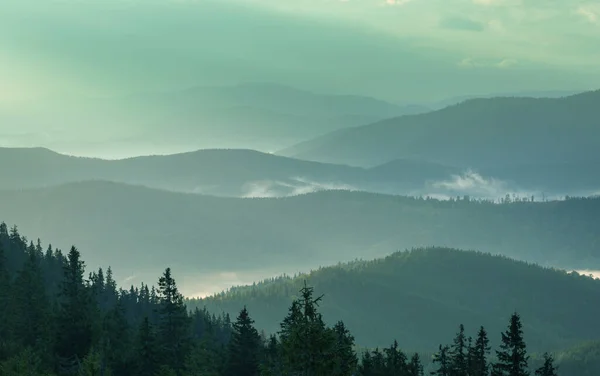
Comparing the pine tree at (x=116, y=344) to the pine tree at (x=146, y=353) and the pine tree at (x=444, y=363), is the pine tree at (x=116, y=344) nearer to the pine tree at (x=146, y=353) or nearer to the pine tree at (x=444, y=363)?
the pine tree at (x=146, y=353)

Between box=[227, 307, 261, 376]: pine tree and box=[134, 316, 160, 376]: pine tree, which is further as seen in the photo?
box=[227, 307, 261, 376]: pine tree

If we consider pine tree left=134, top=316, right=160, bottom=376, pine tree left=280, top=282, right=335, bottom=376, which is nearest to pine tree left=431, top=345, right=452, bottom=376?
pine tree left=134, top=316, right=160, bottom=376

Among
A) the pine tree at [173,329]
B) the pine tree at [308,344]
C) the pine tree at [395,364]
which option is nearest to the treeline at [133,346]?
the pine tree at [173,329]

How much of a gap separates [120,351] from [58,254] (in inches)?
4306

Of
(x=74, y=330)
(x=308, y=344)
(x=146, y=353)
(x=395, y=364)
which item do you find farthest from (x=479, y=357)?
(x=308, y=344)

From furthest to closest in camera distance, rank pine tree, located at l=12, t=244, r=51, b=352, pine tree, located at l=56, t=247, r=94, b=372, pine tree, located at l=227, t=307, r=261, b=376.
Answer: pine tree, located at l=12, t=244, r=51, b=352
pine tree, located at l=227, t=307, r=261, b=376
pine tree, located at l=56, t=247, r=94, b=372

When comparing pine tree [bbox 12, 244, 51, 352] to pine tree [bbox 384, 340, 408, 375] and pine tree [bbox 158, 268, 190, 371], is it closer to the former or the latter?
pine tree [bbox 158, 268, 190, 371]

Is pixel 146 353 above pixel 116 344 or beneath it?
beneath

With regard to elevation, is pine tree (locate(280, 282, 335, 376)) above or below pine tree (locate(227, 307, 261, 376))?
below

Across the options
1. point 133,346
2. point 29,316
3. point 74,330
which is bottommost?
point 133,346

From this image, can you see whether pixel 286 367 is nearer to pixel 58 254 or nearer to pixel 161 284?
pixel 161 284

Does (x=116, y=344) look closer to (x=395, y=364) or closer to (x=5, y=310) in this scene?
(x=5, y=310)

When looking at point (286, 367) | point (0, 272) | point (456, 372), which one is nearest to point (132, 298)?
point (0, 272)

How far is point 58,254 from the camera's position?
652 feet
